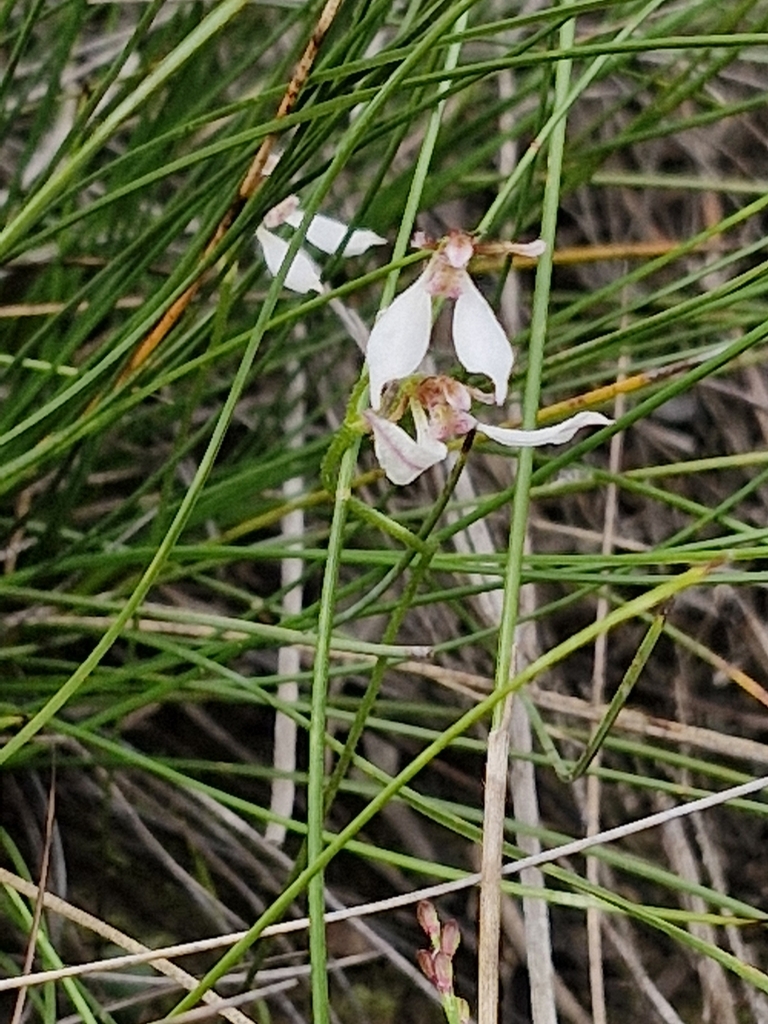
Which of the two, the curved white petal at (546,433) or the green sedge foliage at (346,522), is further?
the green sedge foliage at (346,522)

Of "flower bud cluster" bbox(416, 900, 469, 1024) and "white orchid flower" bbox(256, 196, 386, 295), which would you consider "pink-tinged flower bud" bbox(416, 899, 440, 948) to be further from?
"white orchid flower" bbox(256, 196, 386, 295)

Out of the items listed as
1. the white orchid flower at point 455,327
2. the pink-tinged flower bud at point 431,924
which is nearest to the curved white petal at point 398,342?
the white orchid flower at point 455,327

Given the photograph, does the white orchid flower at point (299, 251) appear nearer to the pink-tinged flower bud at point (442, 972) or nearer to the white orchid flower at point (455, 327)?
the white orchid flower at point (455, 327)

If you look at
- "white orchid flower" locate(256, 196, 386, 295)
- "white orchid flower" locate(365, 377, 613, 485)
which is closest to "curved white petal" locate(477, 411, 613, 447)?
"white orchid flower" locate(365, 377, 613, 485)

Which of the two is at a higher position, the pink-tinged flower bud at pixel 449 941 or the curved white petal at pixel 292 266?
the curved white petal at pixel 292 266

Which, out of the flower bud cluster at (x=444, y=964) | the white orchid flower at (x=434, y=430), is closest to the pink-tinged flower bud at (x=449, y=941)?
the flower bud cluster at (x=444, y=964)

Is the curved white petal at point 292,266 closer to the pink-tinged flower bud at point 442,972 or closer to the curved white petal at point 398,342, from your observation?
the curved white petal at point 398,342

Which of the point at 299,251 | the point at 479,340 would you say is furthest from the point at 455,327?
the point at 299,251

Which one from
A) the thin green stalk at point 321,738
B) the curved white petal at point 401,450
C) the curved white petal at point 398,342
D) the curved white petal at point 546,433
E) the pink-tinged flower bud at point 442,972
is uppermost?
the curved white petal at point 398,342
